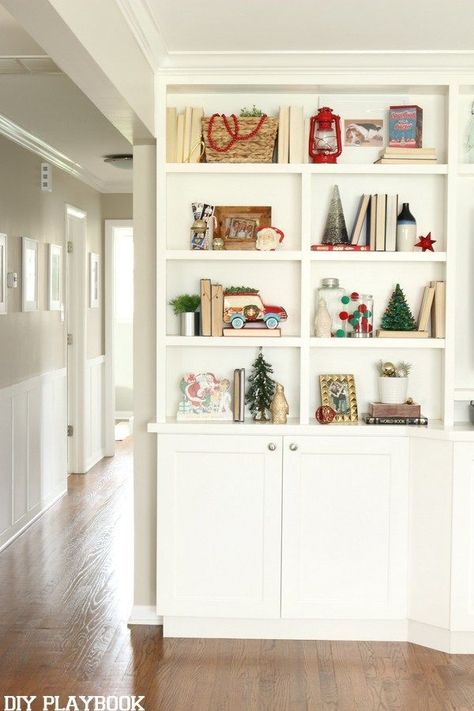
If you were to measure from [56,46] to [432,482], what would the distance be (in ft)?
7.33

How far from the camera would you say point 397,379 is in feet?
12.6

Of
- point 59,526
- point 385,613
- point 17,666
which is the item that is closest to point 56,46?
point 17,666

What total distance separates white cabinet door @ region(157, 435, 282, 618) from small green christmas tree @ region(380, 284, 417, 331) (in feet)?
2.29

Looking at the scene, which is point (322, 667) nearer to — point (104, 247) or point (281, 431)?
point (281, 431)

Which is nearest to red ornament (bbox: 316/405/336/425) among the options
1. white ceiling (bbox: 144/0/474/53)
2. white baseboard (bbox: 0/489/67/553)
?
white ceiling (bbox: 144/0/474/53)

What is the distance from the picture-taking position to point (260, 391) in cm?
389

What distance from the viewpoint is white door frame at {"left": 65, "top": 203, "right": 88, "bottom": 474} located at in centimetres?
744

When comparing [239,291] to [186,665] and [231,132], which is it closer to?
[231,132]

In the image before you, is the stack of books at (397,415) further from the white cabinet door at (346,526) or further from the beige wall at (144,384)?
the beige wall at (144,384)

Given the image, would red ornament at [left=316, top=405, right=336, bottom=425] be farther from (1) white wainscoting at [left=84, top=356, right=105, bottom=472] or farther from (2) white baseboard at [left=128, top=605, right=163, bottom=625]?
(1) white wainscoting at [left=84, top=356, right=105, bottom=472]

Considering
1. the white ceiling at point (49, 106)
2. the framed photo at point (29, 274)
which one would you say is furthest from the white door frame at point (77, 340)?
the framed photo at point (29, 274)

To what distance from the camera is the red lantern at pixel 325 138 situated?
3818 mm

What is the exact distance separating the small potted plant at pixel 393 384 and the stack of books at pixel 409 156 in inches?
34.0

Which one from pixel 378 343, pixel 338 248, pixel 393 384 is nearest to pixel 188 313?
pixel 338 248
